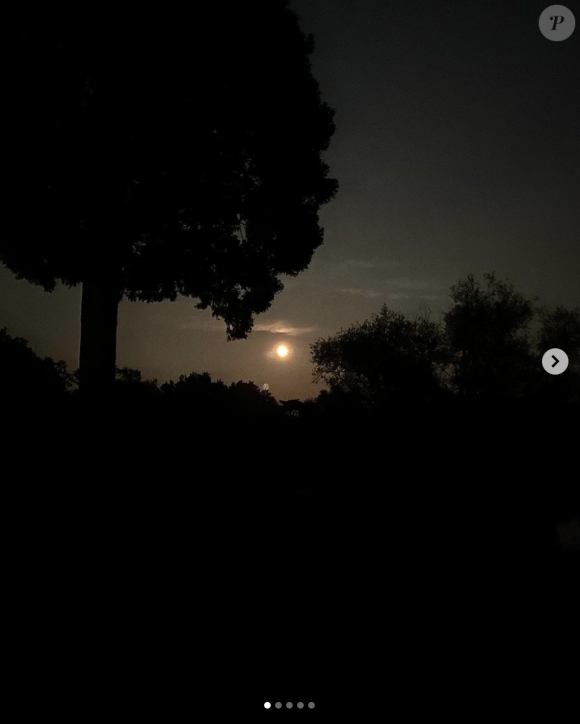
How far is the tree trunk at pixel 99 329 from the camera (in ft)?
62.8

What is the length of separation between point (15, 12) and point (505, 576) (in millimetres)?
19278

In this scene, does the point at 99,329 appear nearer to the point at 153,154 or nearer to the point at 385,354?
the point at 153,154

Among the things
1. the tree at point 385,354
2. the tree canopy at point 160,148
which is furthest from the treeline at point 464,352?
the tree canopy at point 160,148

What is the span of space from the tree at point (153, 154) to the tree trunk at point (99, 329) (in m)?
0.04

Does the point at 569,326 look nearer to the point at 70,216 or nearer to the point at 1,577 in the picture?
the point at 70,216

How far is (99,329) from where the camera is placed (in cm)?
1958

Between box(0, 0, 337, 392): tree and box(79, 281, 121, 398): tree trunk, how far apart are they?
0.04m

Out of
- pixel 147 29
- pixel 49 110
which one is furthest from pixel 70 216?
pixel 147 29

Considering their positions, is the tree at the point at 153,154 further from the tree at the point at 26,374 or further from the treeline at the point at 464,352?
the treeline at the point at 464,352

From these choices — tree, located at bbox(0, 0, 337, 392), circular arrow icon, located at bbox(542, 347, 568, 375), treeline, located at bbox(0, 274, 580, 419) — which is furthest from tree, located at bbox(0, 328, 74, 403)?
treeline, located at bbox(0, 274, 580, 419)

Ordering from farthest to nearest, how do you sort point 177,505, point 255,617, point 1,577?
point 177,505 < point 1,577 < point 255,617

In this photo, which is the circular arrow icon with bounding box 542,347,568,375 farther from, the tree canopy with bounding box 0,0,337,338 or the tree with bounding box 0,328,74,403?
the tree with bounding box 0,328,74,403

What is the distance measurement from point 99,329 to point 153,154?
5.38m

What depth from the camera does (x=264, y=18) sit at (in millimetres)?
20406
